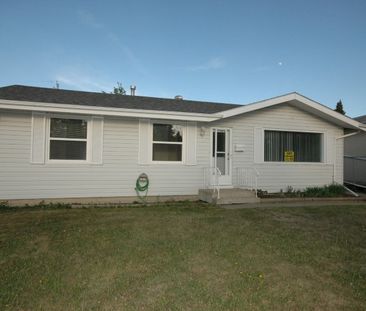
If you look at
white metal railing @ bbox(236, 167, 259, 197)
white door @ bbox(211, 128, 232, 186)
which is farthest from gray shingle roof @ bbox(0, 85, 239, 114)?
white metal railing @ bbox(236, 167, 259, 197)

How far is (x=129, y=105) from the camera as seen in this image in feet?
30.1

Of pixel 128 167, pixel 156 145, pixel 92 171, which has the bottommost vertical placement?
pixel 92 171

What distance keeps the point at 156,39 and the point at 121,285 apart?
13491mm

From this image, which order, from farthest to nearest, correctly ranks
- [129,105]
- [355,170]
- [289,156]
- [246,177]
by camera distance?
[355,170] → [289,156] → [246,177] → [129,105]

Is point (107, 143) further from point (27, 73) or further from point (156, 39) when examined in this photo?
point (27, 73)

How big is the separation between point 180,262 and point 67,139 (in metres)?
5.82

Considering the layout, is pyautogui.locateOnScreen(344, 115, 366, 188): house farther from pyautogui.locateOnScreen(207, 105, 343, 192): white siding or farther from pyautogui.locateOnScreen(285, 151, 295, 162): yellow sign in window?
pyautogui.locateOnScreen(285, 151, 295, 162): yellow sign in window

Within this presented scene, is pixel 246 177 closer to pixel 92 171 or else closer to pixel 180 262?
pixel 92 171

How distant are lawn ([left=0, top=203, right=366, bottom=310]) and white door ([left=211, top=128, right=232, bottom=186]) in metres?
3.15

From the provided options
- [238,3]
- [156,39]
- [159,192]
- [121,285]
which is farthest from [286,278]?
[156,39]

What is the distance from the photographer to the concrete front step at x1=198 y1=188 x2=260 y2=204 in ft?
26.7

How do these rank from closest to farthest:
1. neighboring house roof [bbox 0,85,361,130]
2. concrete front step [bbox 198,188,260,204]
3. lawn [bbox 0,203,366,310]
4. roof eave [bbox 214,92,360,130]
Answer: lawn [bbox 0,203,366,310] < neighboring house roof [bbox 0,85,361,130] < concrete front step [bbox 198,188,260,204] < roof eave [bbox 214,92,360,130]

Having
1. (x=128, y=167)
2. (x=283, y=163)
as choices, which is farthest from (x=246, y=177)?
Result: (x=128, y=167)

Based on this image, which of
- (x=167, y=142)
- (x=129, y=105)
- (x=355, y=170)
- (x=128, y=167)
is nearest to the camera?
(x=128, y=167)
